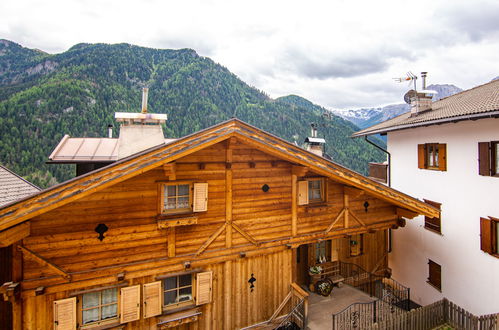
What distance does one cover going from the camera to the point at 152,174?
25.5ft

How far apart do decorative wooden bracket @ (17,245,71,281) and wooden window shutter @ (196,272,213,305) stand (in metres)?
3.37

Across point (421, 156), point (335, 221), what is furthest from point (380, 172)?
point (335, 221)

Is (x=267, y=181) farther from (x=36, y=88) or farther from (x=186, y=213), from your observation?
(x=36, y=88)

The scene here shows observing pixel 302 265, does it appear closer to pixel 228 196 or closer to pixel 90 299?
pixel 228 196

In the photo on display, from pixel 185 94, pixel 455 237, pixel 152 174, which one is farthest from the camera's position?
pixel 185 94

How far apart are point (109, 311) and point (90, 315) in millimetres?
449

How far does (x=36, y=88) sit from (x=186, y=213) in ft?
401

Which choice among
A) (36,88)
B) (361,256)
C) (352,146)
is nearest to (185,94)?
(36,88)

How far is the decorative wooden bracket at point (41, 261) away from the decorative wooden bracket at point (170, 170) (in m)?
3.40

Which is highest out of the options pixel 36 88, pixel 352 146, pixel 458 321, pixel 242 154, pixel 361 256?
pixel 36 88

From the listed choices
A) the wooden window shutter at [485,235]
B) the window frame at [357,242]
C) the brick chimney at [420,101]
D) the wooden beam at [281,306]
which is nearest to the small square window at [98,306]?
the wooden beam at [281,306]

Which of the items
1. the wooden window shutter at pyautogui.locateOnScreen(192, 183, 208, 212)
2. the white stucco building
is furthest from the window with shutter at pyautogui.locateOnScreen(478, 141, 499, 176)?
the wooden window shutter at pyautogui.locateOnScreen(192, 183, 208, 212)

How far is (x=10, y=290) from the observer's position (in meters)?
6.09

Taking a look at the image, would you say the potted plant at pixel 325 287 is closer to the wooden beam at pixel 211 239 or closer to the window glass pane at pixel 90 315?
the wooden beam at pixel 211 239
